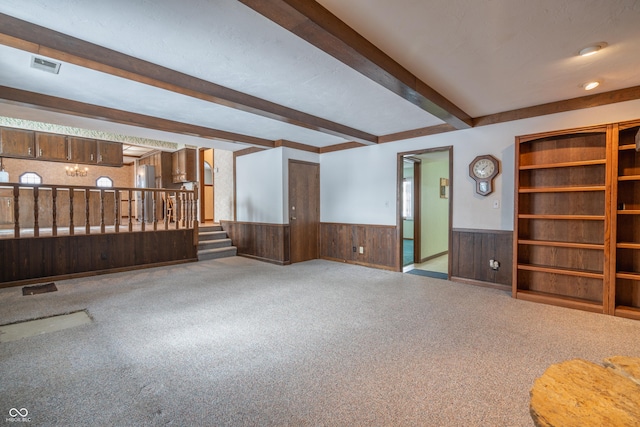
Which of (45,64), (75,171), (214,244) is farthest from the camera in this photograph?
(75,171)

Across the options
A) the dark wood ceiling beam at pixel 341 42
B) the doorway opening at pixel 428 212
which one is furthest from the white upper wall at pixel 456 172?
the dark wood ceiling beam at pixel 341 42

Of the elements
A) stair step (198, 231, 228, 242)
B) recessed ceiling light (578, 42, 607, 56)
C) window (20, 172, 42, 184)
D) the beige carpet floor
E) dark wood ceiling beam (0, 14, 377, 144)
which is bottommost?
the beige carpet floor

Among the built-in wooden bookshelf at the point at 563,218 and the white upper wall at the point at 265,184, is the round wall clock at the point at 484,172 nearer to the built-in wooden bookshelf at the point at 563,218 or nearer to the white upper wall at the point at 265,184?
the built-in wooden bookshelf at the point at 563,218

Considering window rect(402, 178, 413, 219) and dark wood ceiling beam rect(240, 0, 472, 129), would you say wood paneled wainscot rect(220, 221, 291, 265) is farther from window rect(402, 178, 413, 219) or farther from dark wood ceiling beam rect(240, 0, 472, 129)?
dark wood ceiling beam rect(240, 0, 472, 129)

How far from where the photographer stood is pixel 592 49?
2.39 meters

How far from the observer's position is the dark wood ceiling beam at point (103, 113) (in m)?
3.26

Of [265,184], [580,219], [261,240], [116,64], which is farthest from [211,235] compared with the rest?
[580,219]

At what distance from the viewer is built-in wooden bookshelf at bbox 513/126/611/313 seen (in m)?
3.32

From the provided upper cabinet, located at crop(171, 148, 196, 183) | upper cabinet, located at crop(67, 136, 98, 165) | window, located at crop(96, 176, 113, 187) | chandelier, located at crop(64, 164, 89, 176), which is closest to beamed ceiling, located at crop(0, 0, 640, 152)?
upper cabinet, located at crop(67, 136, 98, 165)

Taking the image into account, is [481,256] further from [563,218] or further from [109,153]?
[109,153]

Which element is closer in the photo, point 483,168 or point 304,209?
point 483,168

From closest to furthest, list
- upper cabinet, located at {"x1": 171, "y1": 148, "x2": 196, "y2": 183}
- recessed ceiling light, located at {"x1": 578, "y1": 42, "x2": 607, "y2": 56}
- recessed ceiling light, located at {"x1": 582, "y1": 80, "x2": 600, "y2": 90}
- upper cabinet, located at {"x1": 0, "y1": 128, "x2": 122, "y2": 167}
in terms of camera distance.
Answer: recessed ceiling light, located at {"x1": 578, "y1": 42, "x2": 607, "y2": 56}
recessed ceiling light, located at {"x1": 582, "y1": 80, "x2": 600, "y2": 90}
upper cabinet, located at {"x1": 0, "y1": 128, "x2": 122, "y2": 167}
upper cabinet, located at {"x1": 171, "y1": 148, "x2": 196, "y2": 183}

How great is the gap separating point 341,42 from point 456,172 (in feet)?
10.5

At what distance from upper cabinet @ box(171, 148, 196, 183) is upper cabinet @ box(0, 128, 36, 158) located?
2.97 meters
